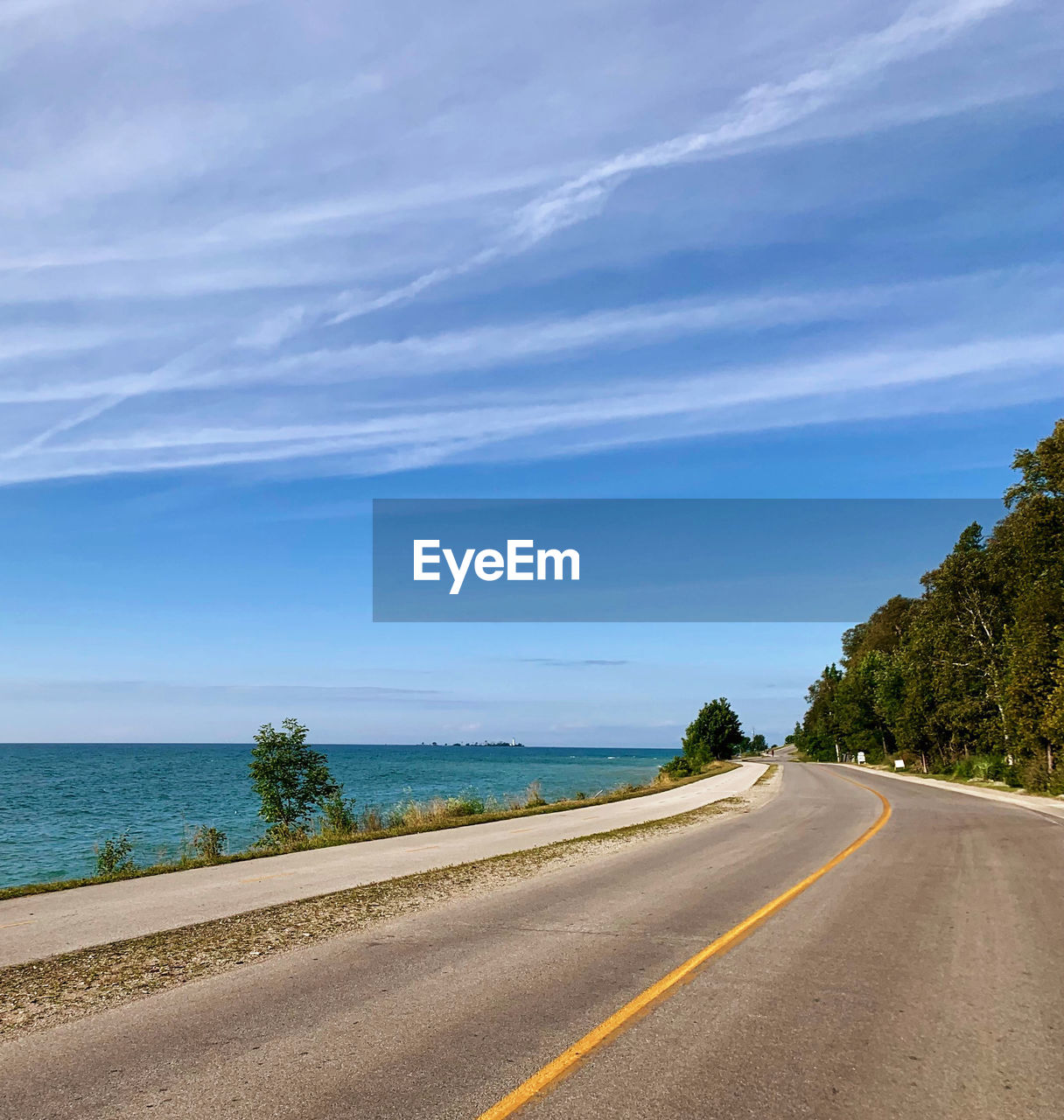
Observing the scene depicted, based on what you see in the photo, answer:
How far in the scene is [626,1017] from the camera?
6234mm

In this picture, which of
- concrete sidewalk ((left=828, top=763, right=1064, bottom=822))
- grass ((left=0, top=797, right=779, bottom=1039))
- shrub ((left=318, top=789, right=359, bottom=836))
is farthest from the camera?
concrete sidewalk ((left=828, top=763, right=1064, bottom=822))

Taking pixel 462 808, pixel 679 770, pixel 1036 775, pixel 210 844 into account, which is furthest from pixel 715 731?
pixel 210 844

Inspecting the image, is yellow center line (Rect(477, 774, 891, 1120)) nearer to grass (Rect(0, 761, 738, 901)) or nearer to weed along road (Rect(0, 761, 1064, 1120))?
weed along road (Rect(0, 761, 1064, 1120))

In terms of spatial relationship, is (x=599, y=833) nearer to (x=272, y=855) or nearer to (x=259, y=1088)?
(x=272, y=855)

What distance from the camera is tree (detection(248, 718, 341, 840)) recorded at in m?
21.9

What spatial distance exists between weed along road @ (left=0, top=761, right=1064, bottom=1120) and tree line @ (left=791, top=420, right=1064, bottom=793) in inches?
964

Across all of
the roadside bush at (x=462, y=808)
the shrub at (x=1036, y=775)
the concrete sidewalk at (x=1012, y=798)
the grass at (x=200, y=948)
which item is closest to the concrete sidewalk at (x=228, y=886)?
the grass at (x=200, y=948)

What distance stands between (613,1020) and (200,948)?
4636 millimetres

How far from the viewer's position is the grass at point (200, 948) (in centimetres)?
685

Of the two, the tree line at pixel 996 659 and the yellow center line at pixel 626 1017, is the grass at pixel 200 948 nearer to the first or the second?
the yellow center line at pixel 626 1017

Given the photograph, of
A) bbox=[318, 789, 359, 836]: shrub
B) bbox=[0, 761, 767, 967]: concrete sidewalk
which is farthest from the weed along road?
bbox=[318, 789, 359, 836]: shrub

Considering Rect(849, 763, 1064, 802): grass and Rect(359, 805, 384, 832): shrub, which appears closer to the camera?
Rect(359, 805, 384, 832): shrub

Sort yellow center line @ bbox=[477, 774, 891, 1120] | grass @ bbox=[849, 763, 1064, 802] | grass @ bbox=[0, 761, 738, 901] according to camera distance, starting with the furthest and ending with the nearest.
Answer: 1. grass @ bbox=[849, 763, 1064, 802]
2. grass @ bbox=[0, 761, 738, 901]
3. yellow center line @ bbox=[477, 774, 891, 1120]

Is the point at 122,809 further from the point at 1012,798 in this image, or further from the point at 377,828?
the point at 1012,798
